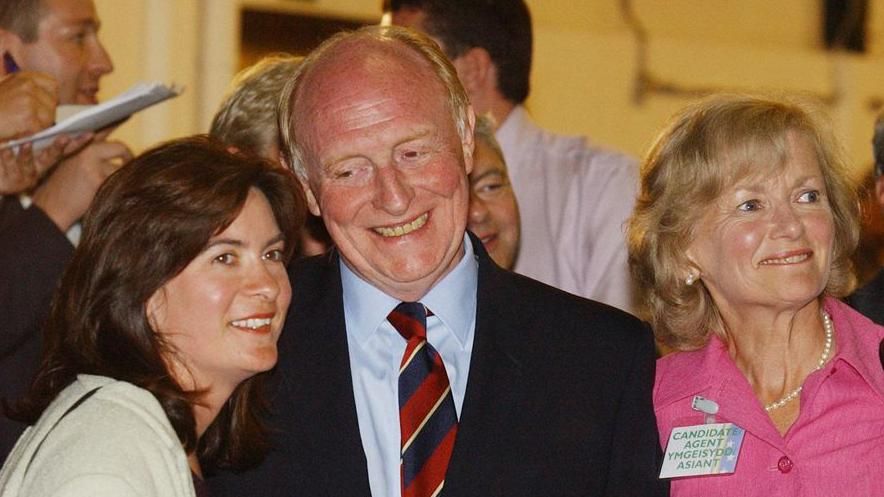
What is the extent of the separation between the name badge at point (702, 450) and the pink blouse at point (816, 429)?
0.07 ft

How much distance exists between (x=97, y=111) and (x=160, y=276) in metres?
1.18

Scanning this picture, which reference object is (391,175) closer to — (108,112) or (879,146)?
(108,112)

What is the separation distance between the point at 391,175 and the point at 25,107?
50.4 inches

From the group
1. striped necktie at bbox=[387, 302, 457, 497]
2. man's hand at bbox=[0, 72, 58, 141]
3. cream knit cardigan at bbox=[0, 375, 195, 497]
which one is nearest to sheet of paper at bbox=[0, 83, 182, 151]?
man's hand at bbox=[0, 72, 58, 141]

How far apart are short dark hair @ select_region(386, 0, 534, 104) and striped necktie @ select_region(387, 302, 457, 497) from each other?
195 cm

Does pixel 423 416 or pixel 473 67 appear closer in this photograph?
pixel 423 416

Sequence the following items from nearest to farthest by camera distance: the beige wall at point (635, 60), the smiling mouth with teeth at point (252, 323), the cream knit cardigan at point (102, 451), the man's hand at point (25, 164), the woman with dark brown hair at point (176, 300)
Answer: the cream knit cardigan at point (102, 451)
the woman with dark brown hair at point (176, 300)
the smiling mouth with teeth at point (252, 323)
the man's hand at point (25, 164)
the beige wall at point (635, 60)

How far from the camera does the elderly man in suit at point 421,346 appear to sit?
3133 mm

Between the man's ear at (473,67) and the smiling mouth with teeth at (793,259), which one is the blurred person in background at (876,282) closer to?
the smiling mouth with teeth at (793,259)

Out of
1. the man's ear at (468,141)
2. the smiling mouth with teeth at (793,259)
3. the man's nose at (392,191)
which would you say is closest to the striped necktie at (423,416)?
the man's nose at (392,191)

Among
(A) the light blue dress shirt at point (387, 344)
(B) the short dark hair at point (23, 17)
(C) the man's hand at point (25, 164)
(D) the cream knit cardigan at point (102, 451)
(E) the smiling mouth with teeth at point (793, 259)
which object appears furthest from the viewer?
(B) the short dark hair at point (23, 17)

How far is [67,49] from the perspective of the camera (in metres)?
4.68

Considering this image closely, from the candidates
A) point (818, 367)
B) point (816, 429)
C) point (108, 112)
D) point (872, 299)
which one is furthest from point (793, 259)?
point (108, 112)

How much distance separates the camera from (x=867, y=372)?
3.29 metres
